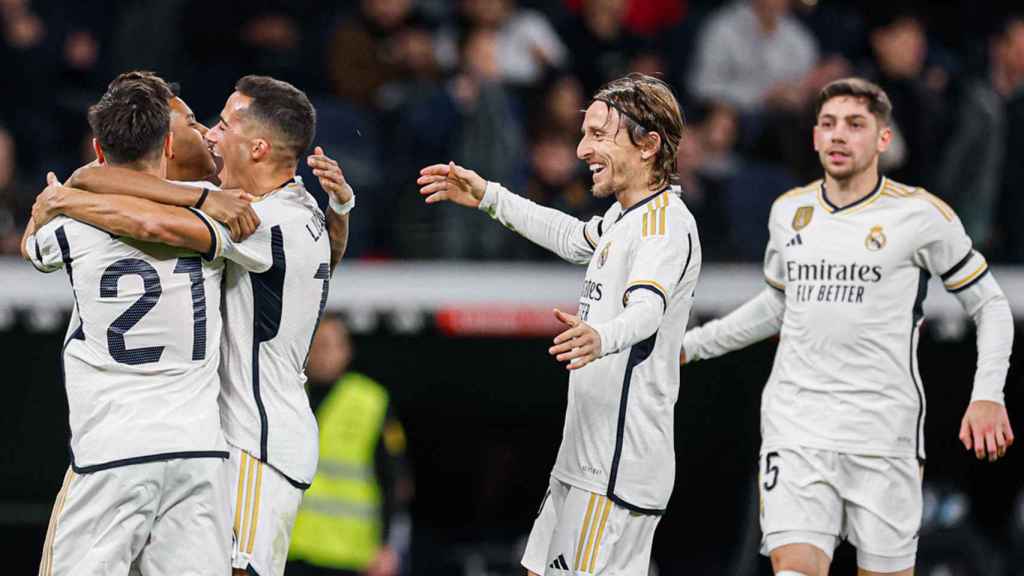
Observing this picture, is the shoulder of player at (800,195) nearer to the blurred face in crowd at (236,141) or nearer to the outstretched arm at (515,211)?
the outstretched arm at (515,211)

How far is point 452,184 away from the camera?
5.57 metres

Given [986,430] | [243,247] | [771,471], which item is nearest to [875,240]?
[986,430]

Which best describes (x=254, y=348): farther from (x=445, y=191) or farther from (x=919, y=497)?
(x=919, y=497)

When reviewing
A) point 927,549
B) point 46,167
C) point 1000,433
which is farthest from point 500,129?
point 1000,433

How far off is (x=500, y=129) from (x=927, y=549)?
3.86m

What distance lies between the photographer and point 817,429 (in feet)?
19.0

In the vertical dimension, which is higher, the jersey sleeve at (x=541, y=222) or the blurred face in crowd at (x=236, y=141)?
the blurred face in crowd at (x=236, y=141)

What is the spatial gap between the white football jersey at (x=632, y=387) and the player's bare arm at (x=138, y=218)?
1340 mm

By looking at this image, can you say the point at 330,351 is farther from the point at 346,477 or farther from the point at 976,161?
the point at 976,161

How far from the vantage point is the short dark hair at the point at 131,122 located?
4.84m

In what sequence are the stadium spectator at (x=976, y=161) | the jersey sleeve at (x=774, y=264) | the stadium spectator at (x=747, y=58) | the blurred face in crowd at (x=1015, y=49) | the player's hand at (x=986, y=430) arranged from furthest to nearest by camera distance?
the stadium spectator at (x=747, y=58) < the blurred face in crowd at (x=1015, y=49) < the stadium spectator at (x=976, y=161) < the jersey sleeve at (x=774, y=264) < the player's hand at (x=986, y=430)

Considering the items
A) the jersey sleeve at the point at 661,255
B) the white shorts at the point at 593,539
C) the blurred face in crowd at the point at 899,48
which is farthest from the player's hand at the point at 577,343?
the blurred face in crowd at the point at 899,48

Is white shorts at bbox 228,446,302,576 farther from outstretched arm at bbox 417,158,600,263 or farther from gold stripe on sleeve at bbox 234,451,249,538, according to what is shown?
outstretched arm at bbox 417,158,600,263

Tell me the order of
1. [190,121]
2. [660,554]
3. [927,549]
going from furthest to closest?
1. [660,554]
2. [927,549]
3. [190,121]
